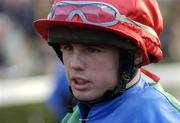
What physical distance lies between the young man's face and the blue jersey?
11 cm

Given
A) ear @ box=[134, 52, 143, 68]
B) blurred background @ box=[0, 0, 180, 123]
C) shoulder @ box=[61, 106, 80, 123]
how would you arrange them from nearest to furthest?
ear @ box=[134, 52, 143, 68] → shoulder @ box=[61, 106, 80, 123] → blurred background @ box=[0, 0, 180, 123]

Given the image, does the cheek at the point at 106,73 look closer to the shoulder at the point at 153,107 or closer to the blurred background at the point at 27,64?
the shoulder at the point at 153,107

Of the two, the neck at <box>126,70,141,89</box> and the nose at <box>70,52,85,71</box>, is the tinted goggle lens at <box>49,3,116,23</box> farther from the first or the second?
the neck at <box>126,70,141,89</box>

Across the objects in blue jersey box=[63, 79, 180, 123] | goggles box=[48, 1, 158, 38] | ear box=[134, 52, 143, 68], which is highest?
goggles box=[48, 1, 158, 38]

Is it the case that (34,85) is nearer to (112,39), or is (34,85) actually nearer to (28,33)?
(28,33)

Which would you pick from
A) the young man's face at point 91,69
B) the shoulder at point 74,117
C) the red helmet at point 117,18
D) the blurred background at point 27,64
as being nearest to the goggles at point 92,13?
the red helmet at point 117,18

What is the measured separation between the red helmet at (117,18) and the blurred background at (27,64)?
6.51 meters

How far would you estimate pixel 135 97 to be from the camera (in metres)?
4.34

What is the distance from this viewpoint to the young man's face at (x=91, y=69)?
4246mm

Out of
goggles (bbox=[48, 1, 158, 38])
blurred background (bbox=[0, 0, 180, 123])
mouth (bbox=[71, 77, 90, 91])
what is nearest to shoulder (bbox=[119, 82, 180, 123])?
mouth (bbox=[71, 77, 90, 91])

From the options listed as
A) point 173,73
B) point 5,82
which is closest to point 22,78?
point 5,82

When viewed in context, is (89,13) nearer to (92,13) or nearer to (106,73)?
(92,13)

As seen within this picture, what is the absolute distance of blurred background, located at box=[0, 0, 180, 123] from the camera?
1112 cm

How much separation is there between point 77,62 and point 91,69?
86 mm
